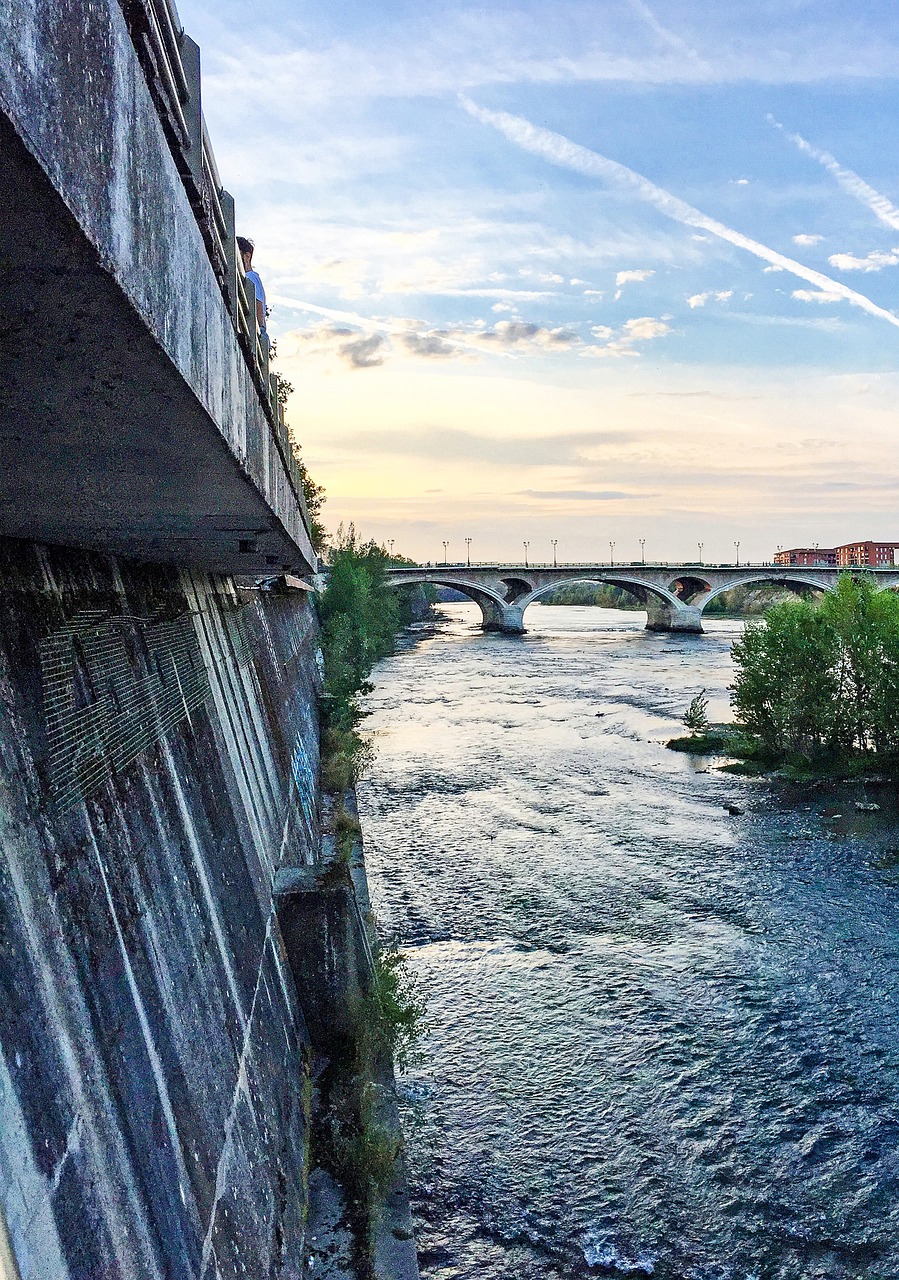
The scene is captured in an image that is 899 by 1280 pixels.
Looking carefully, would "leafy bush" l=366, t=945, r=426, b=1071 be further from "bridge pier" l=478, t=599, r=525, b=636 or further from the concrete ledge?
"bridge pier" l=478, t=599, r=525, b=636

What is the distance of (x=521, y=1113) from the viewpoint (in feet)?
34.4

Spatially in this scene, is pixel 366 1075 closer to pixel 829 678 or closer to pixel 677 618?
pixel 829 678

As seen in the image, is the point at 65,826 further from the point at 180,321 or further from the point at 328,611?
the point at 328,611

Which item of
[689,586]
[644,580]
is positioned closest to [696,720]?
[644,580]

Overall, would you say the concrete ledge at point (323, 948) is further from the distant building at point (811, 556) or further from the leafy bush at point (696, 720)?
the distant building at point (811, 556)

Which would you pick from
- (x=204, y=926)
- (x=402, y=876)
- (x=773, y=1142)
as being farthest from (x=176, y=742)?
(x=402, y=876)

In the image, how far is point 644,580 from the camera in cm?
8362

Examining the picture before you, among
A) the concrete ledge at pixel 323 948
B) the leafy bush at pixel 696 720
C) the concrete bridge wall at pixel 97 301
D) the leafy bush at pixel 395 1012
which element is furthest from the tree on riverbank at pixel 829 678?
the concrete bridge wall at pixel 97 301

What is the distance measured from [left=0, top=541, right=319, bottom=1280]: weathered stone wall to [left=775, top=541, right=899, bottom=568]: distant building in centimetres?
13769

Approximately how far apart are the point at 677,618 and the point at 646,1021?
73788 millimetres

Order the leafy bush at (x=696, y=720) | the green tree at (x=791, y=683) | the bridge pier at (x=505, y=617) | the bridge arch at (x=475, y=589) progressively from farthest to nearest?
the bridge pier at (x=505, y=617) → the bridge arch at (x=475, y=589) → the leafy bush at (x=696, y=720) → the green tree at (x=791, y=683)

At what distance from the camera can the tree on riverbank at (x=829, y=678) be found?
91.1 feet

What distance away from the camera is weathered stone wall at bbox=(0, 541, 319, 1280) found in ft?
9.31

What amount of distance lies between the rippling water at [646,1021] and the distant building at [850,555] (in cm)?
12185
